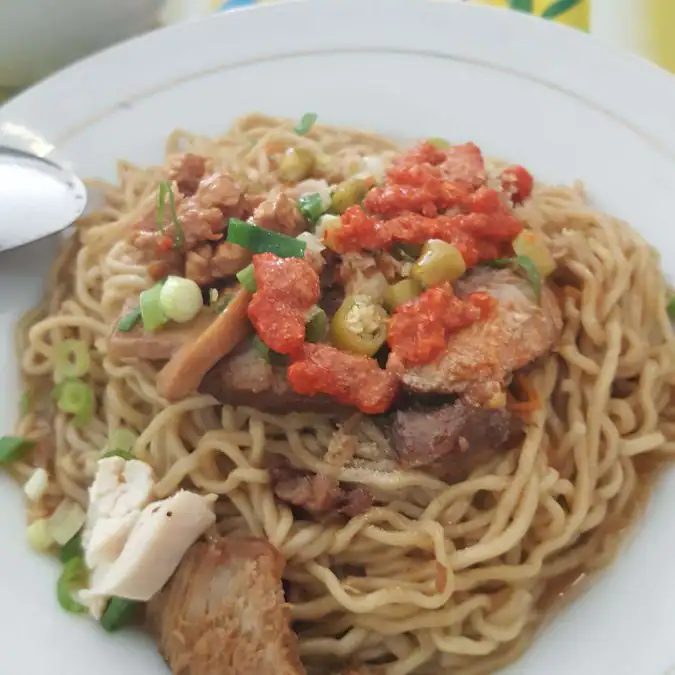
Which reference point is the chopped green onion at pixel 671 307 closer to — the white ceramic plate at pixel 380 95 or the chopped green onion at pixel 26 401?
the white ceramic plate at pixel 380 95

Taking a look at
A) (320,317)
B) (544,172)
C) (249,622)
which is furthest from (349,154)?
(249,622)

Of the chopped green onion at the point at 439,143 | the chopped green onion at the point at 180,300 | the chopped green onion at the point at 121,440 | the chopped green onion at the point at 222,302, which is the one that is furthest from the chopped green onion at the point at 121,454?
the chopped green onion at the point at 439,143

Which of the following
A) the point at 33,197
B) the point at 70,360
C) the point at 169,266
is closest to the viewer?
the point at 169,266

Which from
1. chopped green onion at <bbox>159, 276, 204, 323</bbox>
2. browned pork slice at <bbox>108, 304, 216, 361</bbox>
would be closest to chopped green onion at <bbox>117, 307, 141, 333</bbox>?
browned pork slice at <bbox>108, 304, 216, 361</bbox>

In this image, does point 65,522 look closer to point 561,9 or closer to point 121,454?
point 121,454

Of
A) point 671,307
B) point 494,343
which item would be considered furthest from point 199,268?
point 671,307

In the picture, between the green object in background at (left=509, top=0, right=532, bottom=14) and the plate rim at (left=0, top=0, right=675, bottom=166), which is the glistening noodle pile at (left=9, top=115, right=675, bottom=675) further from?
the green object in background at (left=509, top=0, right=532, bottom=14)

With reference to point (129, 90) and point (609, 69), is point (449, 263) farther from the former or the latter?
point (129, 90)
